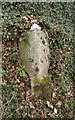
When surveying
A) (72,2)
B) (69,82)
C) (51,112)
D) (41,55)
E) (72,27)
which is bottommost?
(51,112)

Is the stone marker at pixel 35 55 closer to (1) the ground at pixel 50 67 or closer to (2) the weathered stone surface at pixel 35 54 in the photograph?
(2) the weathered stone surface at pixel 35 54

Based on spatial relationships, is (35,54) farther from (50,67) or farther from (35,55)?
(50,67)

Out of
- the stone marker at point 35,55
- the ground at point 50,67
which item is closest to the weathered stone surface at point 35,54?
the stone marker at point 35,55

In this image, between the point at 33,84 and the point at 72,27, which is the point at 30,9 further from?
the point at 33,84

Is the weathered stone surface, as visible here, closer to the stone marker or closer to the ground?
the stone marker

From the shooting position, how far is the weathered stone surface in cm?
534

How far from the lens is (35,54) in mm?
5363

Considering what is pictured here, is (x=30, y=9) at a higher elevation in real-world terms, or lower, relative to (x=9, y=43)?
higher

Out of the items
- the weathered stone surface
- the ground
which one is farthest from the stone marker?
the ground

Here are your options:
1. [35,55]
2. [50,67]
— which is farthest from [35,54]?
[50,67]

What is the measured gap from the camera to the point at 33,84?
17.3ft

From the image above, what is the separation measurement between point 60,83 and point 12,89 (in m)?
0.95

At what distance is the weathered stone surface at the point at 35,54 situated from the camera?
5.34 metres

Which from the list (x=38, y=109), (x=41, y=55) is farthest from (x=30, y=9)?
(x=38, y=109)
